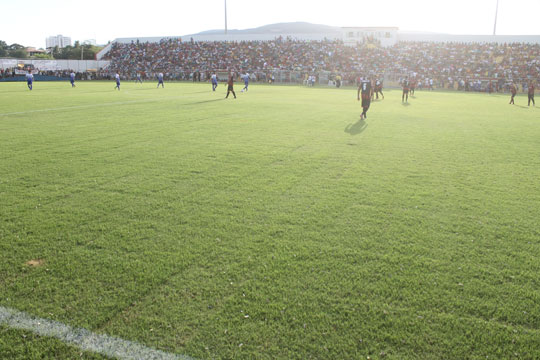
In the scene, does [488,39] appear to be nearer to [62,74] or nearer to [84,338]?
[62,74]

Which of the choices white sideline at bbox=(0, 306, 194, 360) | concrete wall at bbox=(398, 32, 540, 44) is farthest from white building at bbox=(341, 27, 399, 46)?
white sideline at bbox=(0, 306, 194, 360)

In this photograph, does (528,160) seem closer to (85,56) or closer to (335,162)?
(335,162)

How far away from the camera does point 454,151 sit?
9.88 meters

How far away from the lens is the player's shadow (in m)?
12.6

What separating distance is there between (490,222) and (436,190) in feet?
4.60

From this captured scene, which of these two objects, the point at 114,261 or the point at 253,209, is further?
the point at 253,209

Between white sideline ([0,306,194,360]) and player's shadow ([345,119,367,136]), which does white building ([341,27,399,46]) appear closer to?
player's shadow ([345,119,367,136])

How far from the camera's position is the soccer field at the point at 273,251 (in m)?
3.05

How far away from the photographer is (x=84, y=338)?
298 cm

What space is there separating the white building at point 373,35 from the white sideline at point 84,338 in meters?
55.3

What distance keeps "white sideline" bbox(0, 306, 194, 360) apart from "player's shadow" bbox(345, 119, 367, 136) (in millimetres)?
10247

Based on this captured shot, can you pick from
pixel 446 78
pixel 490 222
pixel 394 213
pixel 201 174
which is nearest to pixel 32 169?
pixel 201 174

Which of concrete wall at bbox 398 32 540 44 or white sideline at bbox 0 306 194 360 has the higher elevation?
concrete wall at bbox 398 32 540 44

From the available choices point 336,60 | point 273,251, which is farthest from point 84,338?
point 336,60
